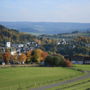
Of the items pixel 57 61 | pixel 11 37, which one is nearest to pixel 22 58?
pixel 57 61

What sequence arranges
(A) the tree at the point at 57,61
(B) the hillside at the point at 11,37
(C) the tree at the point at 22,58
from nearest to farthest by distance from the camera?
(A) the tree at the point at 57,61 < (C) the tree at the point at 22,58 < (B) the hillside at the point at 11,37

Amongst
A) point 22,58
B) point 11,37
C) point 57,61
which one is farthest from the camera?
point 11,37

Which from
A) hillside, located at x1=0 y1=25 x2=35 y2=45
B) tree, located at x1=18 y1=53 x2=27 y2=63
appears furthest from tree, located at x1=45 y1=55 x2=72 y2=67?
hillside, located at x1=0 y1=25 x2=35 y2=45

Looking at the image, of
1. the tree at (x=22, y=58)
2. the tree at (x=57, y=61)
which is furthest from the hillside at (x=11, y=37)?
the tree at (x=57, y=61)

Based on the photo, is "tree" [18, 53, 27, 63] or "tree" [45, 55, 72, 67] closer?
"tree" [45, 55, 72, 67]

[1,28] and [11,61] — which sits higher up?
[1,28]

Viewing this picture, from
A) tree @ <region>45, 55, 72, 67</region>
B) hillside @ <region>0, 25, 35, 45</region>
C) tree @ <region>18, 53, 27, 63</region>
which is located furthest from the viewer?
hillside @ <region>0, 25, 35, 45</region>

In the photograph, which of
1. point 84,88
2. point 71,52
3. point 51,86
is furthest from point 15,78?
point 71,52

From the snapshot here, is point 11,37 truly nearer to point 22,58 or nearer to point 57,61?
point 22,58

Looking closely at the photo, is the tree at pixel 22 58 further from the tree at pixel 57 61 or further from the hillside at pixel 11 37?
the hillside at pixel 11 37

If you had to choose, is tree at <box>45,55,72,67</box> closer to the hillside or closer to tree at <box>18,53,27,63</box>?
tree at <box>18,53,27,63</box>

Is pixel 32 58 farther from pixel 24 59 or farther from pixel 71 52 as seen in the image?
pixel 71 52
